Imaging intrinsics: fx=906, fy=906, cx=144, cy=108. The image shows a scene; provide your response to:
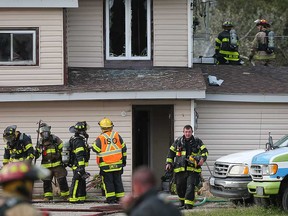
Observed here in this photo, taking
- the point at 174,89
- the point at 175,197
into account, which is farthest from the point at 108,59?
the point at 175,197

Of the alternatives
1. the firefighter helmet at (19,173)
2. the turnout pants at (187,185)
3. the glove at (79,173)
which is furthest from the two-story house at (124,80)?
the firefighter helmet at (19,173)

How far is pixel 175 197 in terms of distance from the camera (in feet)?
66.8

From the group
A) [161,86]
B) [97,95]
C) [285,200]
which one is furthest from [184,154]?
[97,95]

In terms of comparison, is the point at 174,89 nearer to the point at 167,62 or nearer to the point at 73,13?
the point at 167,62

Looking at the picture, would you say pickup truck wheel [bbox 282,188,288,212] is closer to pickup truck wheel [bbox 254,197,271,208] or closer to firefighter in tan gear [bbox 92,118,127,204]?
pickup truck wheel [bbox 254,197,271,208]

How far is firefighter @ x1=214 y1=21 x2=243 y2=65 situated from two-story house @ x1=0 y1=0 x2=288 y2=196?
3.65 feet

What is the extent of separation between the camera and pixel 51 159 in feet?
64.9

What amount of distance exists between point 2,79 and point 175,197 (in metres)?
5.09

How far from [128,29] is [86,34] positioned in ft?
3.75

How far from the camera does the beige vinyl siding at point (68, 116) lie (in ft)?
71.7

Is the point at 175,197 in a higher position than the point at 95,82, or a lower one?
lower

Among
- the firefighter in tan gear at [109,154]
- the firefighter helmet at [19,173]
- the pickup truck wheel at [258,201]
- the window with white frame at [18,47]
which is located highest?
the window with white frame at [18,47]

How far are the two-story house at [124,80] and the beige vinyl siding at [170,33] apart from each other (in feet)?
0.08

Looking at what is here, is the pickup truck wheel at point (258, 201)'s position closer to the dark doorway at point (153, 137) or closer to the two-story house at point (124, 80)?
the two-story house at point (124, 80)
